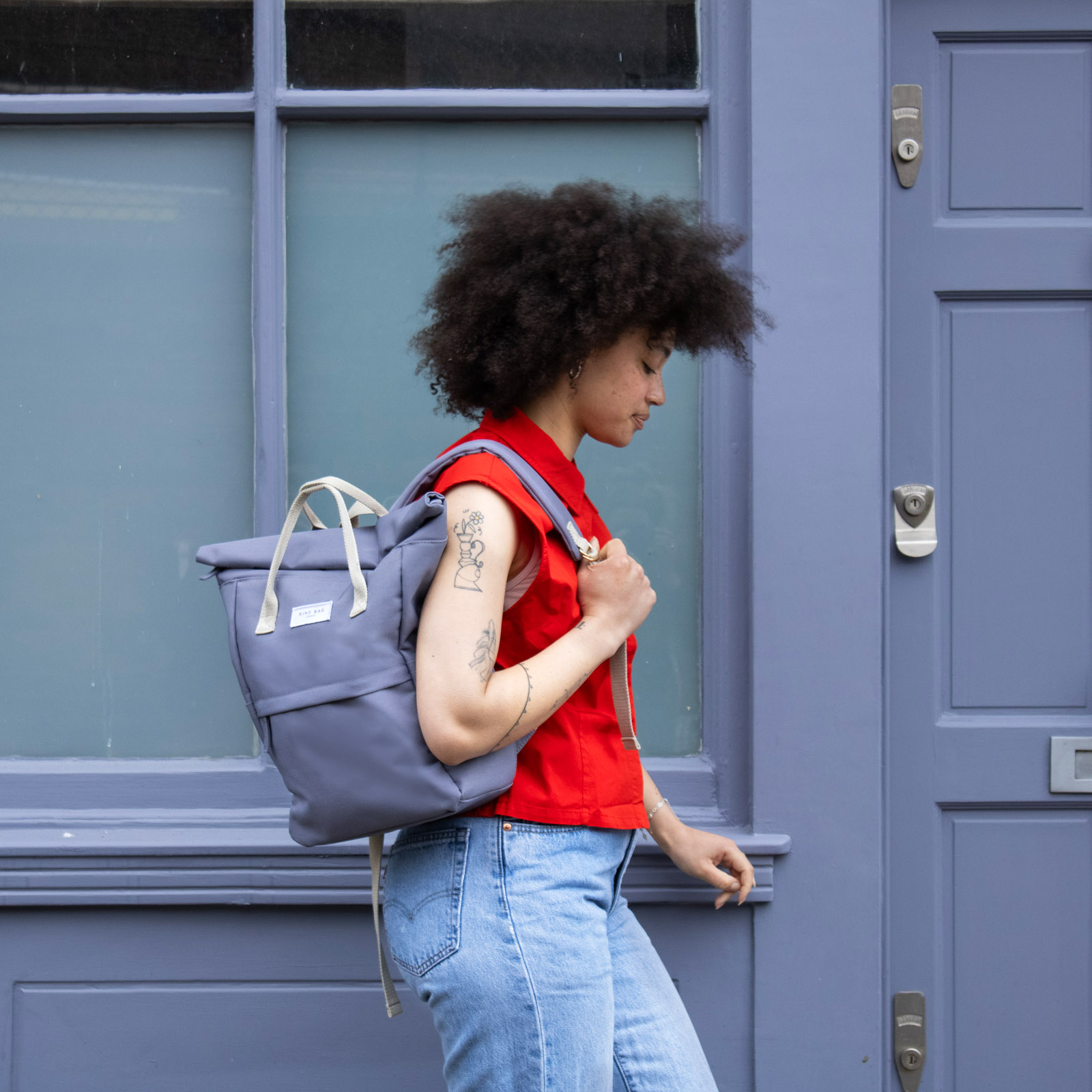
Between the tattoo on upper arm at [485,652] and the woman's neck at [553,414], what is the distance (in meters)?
0.36

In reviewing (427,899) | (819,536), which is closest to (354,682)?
(427,899)

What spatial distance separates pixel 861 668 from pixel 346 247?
1542 millimetres

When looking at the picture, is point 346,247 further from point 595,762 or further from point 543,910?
point 543,910

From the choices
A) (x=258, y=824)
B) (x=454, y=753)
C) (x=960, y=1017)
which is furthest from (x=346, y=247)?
(x=960, y=1017)

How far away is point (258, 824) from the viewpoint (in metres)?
2.31

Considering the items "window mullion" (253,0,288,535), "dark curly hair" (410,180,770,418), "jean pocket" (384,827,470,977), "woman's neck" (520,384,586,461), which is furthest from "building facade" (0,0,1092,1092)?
"jean pocket" (384,827,470,977)

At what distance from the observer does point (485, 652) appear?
1.29 m

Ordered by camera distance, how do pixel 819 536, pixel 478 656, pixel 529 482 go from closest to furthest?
pixel 478 656 → pixel 529 482 → pixel 819 536

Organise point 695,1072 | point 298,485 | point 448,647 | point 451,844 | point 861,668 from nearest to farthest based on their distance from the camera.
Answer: point 448,647 → point 451,844 → point 695,1072 → point 861,668 → point 298,485

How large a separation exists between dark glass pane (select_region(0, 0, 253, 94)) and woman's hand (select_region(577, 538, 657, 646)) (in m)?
1.66

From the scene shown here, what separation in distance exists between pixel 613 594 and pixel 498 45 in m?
1.59

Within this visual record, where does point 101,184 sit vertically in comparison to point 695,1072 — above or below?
above

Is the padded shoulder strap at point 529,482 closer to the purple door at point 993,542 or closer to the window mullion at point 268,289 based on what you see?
the window mullion at point 268,289

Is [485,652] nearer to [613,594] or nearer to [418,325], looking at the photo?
[613,594]
